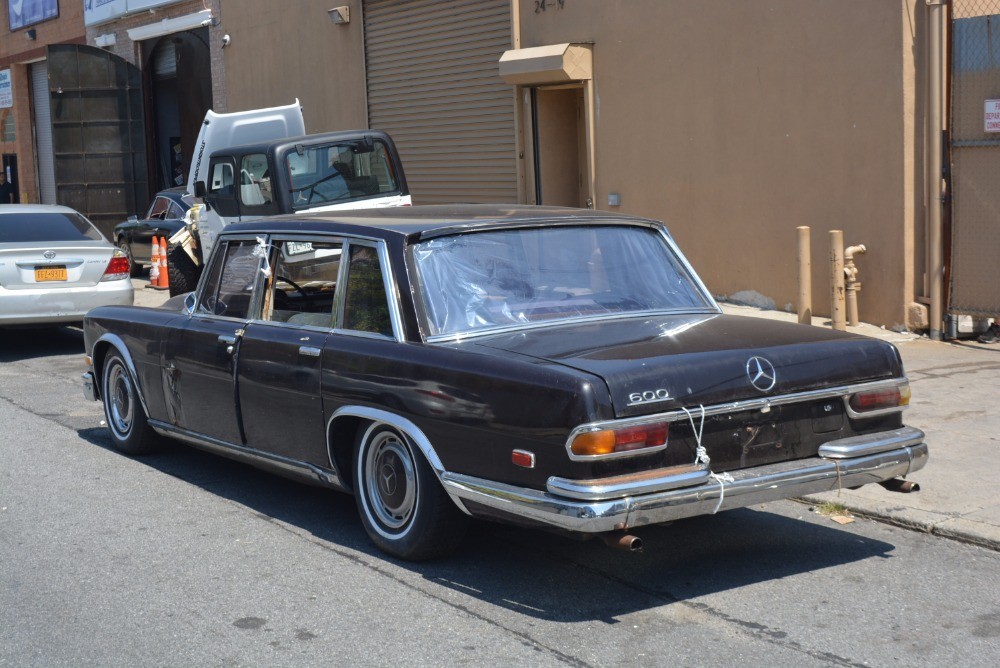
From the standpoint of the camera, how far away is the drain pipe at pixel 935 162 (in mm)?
10555

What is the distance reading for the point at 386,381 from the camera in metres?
5.36

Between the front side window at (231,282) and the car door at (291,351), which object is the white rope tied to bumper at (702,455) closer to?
the car door at (291,351)

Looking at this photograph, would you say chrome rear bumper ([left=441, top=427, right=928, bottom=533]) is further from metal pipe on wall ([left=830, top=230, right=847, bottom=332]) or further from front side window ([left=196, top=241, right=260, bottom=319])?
metal pipe on wall ([left=830, top=230, right=847, bottom=332])

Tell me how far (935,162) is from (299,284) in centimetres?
660

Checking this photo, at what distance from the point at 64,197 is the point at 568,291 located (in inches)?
798

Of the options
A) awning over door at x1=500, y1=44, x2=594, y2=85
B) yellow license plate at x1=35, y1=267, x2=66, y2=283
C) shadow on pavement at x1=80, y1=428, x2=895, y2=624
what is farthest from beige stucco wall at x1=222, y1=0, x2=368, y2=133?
shadow on pavement at x1=80, y1=428, x2=895, y2=624

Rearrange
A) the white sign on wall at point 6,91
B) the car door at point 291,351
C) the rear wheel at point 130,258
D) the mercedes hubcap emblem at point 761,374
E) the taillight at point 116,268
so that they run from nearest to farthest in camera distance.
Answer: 1. the mercedes hubcap emblem at point 761,374
2. the car door at point 291,351
3. the taillight at point 116,268
4. the rear wheel at point 130,258
5. the white sign on wall at point 6,91

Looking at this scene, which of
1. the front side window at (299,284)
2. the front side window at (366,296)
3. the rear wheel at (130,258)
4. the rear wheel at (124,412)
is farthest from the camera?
the rear wheel at (130,258)

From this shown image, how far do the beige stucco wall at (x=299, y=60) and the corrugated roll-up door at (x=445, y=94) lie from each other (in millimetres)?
515

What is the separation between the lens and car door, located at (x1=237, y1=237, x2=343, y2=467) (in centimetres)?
586

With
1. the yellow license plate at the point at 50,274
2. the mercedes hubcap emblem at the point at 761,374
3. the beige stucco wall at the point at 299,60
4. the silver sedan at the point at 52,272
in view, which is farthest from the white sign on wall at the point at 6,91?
the mercedes hubcap emblem at the point at 761,374

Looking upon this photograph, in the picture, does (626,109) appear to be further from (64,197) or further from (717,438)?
(64,197)

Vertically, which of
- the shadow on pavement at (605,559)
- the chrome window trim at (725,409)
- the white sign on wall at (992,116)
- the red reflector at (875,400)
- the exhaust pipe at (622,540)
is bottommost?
the shadow on pavement at (605,559)

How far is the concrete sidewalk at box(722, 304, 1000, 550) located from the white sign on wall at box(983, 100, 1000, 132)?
1898mm
